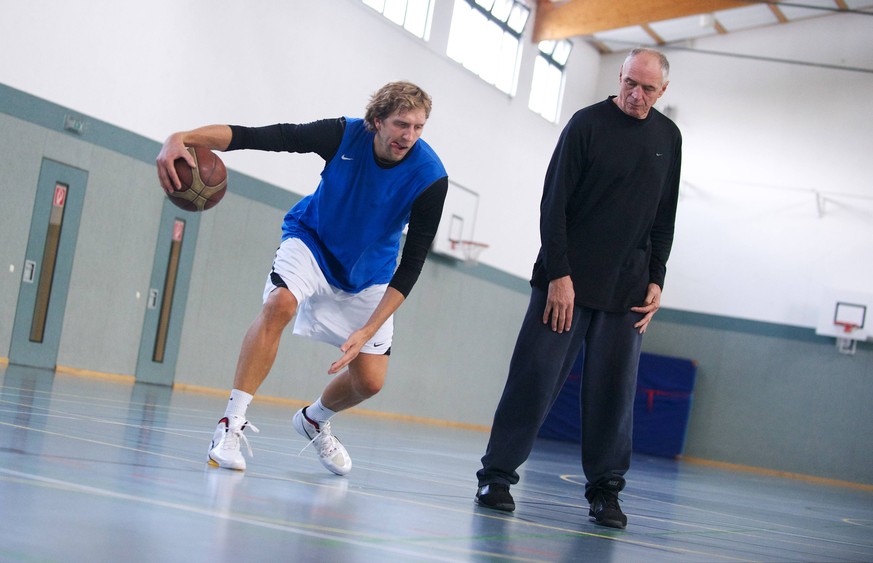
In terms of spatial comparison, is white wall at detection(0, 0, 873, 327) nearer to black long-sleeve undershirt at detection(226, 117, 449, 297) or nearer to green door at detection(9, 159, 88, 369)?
green door at detection(9, 159, 88, 369)

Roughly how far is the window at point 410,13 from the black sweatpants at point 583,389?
10.9m

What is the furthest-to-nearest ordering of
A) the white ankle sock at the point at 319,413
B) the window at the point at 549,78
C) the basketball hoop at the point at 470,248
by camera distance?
the window at the point at 549,78 → the basketball hoop at the point at 470,248 → the white ankle sock at the point at 319,413

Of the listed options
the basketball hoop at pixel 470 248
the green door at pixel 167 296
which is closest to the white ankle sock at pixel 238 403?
the green door at pixel 167 296

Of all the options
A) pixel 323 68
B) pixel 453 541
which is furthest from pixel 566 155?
pixel 323 68

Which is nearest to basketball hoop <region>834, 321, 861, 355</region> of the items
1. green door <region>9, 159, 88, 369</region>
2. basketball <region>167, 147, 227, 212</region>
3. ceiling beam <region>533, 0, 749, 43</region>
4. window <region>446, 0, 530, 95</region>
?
ceiling beam <region>533, 0, 749, 43</region>

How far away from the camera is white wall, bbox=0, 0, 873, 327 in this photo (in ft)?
41.1

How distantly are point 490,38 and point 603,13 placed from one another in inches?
77.6

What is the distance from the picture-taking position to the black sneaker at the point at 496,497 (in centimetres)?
356

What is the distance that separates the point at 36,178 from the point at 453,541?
29.1 ft

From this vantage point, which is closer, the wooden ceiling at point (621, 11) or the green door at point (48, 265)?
the green door at point (48, 265)

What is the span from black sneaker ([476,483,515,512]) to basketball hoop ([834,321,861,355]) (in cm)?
1495

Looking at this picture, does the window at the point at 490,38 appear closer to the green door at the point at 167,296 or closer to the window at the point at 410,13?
the window at the point at 410,13

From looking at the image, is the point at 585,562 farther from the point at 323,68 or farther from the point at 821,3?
the point at 821,3

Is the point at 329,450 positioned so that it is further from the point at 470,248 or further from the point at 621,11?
the point at 621,11
